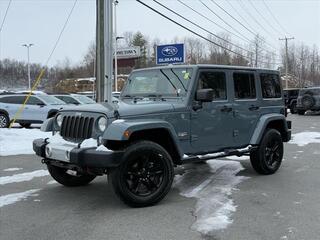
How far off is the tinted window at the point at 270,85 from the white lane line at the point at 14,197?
179 inches

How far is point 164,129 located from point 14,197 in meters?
2.52

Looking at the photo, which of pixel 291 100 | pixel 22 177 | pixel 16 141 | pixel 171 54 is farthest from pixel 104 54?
pixel 291 100

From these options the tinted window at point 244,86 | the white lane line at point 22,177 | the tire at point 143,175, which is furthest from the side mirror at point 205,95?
the white lane line at point 22,177

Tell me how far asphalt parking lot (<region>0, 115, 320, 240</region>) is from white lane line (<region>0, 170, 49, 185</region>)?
0.06 feet

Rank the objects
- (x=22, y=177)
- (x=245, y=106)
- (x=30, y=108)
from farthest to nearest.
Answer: (x=30, y=108) < (x=22, y=177) < (x=245, y=106)

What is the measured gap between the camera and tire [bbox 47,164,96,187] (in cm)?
732

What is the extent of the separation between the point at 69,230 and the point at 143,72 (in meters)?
3.38

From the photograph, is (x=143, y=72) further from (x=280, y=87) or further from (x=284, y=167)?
(x=284, y=167)

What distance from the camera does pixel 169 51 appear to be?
19578mm

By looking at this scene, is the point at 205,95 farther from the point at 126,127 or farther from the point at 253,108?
the point at 253,108

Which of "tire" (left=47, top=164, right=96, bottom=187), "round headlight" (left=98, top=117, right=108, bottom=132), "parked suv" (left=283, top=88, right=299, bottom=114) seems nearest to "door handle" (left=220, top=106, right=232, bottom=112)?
"round headlight" (left=98, top=117, right=108, bottom=132)

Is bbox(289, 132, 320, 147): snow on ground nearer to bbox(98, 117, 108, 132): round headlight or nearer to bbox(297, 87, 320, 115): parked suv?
bbox(98, 117, 108, 132): round headlight

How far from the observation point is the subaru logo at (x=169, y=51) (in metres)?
19.4

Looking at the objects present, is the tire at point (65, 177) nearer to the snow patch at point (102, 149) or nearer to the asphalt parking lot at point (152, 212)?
the asphalt parking lot at point (152, 212)
